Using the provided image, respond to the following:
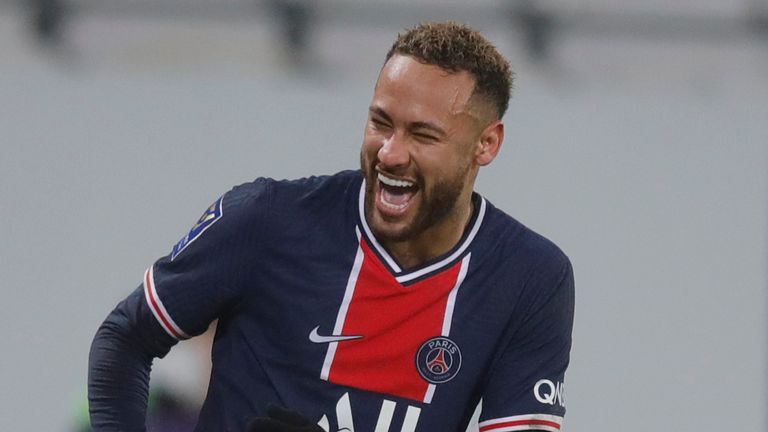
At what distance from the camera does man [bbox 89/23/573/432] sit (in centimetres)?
208

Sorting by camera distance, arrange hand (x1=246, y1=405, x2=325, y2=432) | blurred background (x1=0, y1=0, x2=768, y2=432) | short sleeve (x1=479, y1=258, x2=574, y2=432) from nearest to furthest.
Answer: hand (x1=246, y1=405, x2=325, y2=432) → short sleeve (x1=479, y1=258, x2=574, y2=432) → blurred background (x1=0, y1=0, x2=768, y2=432)

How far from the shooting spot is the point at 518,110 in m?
4.47

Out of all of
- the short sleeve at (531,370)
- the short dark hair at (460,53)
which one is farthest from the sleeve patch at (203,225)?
the short sleeve at (531,370)

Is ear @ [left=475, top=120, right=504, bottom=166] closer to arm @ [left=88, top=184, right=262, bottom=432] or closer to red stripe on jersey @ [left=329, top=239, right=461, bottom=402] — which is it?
red stripe on jersey @ [left=329, top=239, right=461, bottom=402]

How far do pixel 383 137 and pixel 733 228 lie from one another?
2.72 meters

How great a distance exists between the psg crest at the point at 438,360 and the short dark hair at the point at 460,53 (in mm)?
352

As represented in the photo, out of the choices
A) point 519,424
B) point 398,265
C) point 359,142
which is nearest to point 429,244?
point 398,265

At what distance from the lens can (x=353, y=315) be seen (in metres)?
2.16

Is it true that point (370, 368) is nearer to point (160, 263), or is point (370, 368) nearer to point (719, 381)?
point (160, 263)

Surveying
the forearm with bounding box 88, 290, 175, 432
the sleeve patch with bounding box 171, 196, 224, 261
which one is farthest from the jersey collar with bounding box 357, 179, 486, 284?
the forearm with bounding box 88, 290, 175, 432

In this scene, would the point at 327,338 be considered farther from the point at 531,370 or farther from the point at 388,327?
the point at 531,370

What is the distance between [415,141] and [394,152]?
42 millimetres

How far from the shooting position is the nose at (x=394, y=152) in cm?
203

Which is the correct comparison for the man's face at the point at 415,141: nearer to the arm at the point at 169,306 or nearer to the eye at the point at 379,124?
the eye at the point at 379,124
